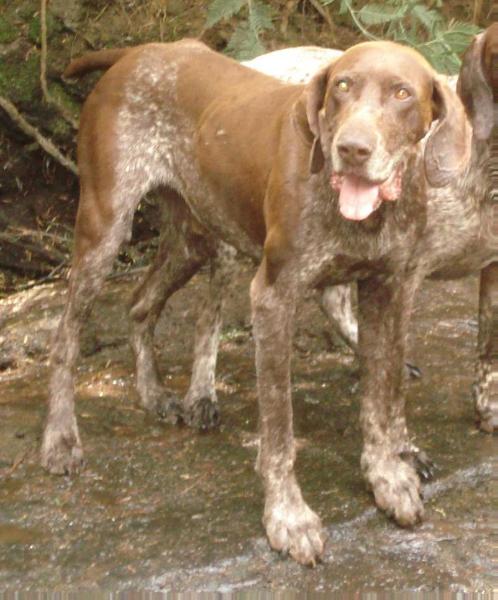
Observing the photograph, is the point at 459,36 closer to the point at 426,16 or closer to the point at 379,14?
the point at 426,16

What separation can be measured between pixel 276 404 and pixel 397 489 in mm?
570

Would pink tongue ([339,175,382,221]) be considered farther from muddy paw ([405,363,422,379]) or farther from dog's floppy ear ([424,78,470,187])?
muddy paw ([405,363,422,379])

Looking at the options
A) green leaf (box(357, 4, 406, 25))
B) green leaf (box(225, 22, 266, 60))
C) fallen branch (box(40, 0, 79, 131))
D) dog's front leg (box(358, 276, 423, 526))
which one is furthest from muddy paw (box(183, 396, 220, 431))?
fallen branch (box(40, 0, 79, 131))

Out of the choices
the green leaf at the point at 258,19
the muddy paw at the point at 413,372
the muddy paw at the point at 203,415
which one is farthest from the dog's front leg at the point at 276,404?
the green leaf at the point at 258,19

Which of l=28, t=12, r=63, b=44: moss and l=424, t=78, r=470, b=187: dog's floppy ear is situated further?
l=28, t=12, r=63, b=44: moss

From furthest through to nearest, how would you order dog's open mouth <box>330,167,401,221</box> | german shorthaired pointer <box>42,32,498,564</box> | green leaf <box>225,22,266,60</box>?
green leaf <box>225,22,266,60</box>
german shorthaired pointer <box>42,32,498,564</box>
dog's open mouth <box>330,167,401,221</box>

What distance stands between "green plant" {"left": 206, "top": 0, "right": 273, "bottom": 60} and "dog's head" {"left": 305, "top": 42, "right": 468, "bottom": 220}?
9.65 feet

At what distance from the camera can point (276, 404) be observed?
4578mm

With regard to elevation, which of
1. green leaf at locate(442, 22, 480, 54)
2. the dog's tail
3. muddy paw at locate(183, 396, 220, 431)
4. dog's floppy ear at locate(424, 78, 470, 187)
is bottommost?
muddy paw at locate(183, 396, 220, 431)

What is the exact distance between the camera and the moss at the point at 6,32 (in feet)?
28.2

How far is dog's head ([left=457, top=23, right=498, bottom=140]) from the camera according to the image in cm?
523

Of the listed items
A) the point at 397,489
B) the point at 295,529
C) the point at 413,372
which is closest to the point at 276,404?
the point at 295,529

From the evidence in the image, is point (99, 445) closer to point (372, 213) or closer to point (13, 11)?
Result: point (372, 213)

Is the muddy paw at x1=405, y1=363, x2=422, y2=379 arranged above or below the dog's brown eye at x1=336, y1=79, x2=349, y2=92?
below
